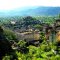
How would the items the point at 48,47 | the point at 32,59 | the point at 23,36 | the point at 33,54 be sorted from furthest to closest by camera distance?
the point at 23,36
the point at 48,47
the point at 33,54
the point at 32,59

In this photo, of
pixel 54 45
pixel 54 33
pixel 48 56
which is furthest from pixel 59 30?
pixel 48 56

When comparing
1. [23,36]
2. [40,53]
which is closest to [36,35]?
[23,36]

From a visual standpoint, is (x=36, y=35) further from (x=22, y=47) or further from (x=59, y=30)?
(x=22, y=47)

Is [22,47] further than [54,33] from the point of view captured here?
No

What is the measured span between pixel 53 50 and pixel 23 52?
273 cm

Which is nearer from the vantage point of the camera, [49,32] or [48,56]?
[48,56]

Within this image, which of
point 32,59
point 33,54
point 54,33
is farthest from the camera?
point 54,33

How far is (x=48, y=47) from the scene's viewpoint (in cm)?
2859

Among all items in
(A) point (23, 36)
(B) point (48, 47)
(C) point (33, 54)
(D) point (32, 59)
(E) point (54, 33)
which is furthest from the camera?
(A) point (23, 36)

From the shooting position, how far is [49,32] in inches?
1352

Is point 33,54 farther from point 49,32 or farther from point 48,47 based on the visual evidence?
point 49,32

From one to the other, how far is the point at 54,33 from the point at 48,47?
4173 mm

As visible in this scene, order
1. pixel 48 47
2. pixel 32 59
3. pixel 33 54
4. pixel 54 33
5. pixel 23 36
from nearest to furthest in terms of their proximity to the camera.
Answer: pixel 32 59 < pixel 33 54 < pixel 48 47 < pixel 54 33 < pixel 23 36

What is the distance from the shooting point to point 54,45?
29.7m
